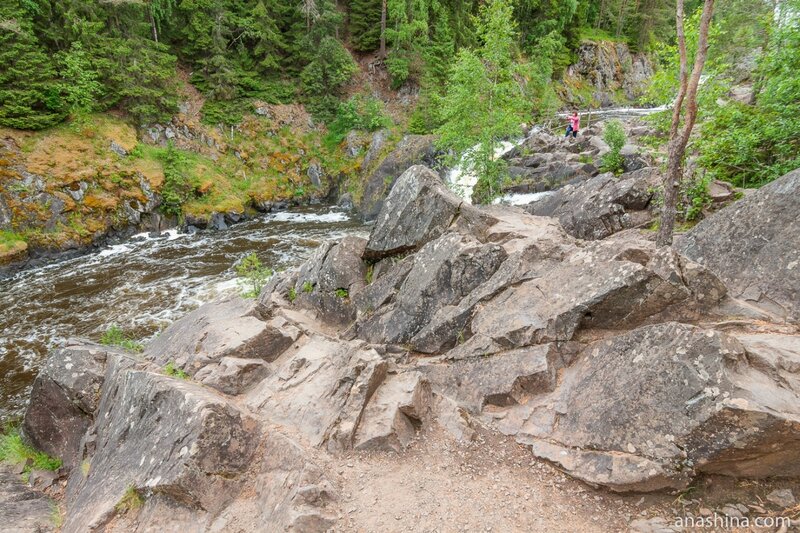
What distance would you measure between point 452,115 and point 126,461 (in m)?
17.4

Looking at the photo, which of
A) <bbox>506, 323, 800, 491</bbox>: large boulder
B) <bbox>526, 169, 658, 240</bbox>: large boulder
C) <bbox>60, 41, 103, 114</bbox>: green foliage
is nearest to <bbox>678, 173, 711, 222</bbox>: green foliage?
<bbox>526, 169, 658, 240</bbox>: large boulder

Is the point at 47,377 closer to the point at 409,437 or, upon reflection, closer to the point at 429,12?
the point at 409,437

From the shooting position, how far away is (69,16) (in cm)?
2605

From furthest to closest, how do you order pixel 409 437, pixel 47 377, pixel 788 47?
pixel 788 47 → pixel 47 377 → pixel 409 437

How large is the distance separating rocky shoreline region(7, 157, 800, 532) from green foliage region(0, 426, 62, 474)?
233 millimetres

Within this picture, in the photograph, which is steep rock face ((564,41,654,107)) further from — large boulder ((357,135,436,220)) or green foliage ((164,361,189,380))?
green foliage ((164,361,189,380))

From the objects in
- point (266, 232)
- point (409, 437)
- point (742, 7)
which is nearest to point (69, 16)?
point (266, 232)

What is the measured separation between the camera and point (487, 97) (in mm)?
17859

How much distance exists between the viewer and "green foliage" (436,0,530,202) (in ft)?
56.1

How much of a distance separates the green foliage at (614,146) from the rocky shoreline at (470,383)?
13.0m

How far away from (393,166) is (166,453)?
27.6 meters

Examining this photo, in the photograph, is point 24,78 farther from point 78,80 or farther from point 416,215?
point 416,215

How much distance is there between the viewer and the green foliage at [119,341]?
13460 mm

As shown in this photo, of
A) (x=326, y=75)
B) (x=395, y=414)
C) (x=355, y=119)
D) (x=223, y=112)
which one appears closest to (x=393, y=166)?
(x=355, y=119)
